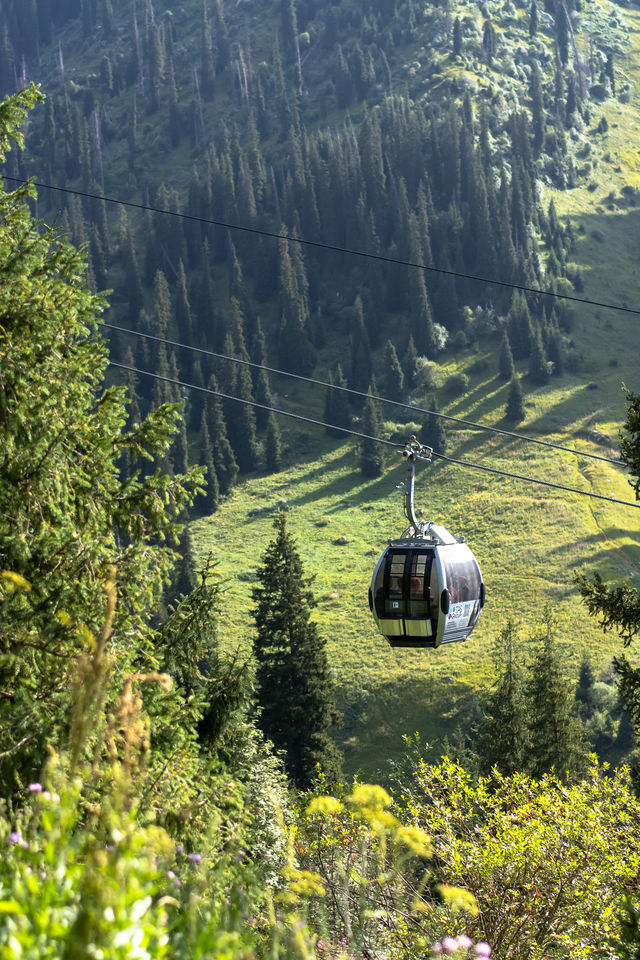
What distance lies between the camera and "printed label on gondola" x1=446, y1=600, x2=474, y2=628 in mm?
14531

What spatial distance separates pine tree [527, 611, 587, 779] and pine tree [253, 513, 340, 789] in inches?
289

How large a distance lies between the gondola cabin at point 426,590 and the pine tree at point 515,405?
4107 inches

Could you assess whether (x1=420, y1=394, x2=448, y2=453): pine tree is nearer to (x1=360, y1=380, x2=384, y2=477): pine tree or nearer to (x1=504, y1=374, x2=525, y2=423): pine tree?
(x1=360, y1=380, x2=384, y2=477): pine tree

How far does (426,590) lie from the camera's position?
47.0ft

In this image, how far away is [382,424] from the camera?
120 metres

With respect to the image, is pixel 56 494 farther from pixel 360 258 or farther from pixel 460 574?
pixel 360 258

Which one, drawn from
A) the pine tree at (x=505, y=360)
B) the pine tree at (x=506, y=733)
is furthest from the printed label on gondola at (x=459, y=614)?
the pine tree at (x=505, y=360)

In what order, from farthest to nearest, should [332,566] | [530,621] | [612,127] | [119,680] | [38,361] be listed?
[612,127], [332,566], [530,621], [38,361], [119,680]

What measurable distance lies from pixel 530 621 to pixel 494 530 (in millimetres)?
17750

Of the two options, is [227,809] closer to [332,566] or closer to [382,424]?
[332,566]

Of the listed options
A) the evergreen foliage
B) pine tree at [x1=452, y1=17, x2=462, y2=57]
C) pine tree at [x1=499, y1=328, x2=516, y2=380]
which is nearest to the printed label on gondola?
the evergreen foliage

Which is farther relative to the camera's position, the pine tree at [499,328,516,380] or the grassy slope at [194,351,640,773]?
the pine tree at [499,328,516,380]

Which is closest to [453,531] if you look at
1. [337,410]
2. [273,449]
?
[273,449]

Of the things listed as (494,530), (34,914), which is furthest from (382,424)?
(34,914)
